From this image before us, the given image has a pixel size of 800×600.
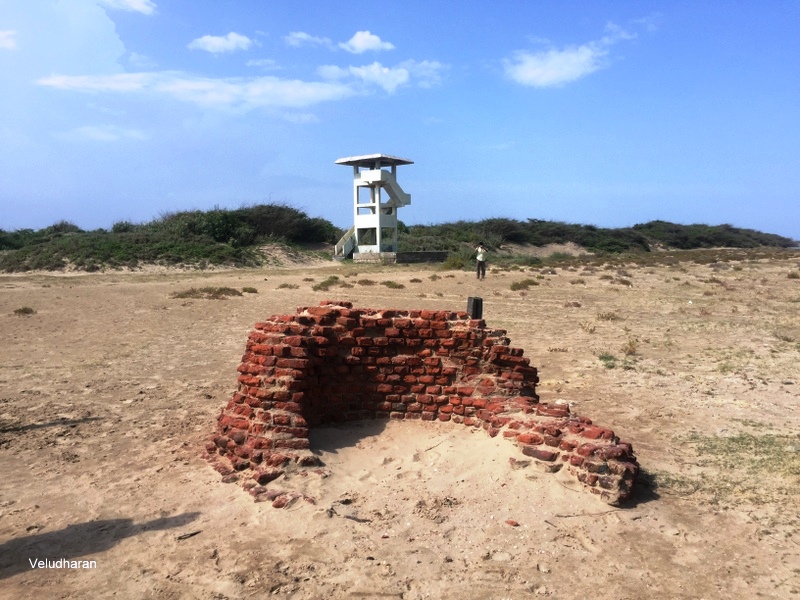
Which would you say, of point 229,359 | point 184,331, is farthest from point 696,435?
point 184,331

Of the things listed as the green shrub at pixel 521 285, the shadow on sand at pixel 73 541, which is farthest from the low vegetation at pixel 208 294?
the shadow on sand at pixel 73 541

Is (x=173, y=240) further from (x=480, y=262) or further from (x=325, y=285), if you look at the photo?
(x=480, y=262)

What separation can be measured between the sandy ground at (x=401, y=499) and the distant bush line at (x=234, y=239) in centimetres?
2609

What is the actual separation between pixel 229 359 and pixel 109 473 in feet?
17.6

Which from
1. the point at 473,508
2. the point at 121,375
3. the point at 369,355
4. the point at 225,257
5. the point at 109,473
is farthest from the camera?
the point at 225,257

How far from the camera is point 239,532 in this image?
4.65 meters

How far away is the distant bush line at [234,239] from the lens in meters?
34.8

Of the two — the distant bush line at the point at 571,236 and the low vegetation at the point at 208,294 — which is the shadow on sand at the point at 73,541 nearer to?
the low vegetation at the point at 208,294

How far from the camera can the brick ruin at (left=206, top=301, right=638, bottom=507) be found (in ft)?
18.3

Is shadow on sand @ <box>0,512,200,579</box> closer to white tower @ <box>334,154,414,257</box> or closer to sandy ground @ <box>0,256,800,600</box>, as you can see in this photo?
sandy ground @ <box>0,256,800,600</box>

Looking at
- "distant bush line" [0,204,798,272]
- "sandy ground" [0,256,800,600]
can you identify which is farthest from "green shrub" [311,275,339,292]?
"sandy ground" [0,256,800,600]

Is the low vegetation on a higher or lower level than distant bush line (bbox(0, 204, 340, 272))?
lower

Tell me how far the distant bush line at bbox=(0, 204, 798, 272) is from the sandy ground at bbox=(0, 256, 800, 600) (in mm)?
26087

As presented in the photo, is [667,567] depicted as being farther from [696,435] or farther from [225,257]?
[225,257]
